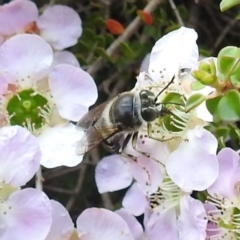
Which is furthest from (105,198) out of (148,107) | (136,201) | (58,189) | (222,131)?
(148,107)

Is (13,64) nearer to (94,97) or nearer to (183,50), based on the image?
(94,97)

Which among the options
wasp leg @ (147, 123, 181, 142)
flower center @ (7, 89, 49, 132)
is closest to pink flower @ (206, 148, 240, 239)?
wasp leg @ (147, 123, 181, 142)

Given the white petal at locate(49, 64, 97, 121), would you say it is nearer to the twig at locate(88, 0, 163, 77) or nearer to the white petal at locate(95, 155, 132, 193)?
the white petal at locate(95, 155, 132, 193)

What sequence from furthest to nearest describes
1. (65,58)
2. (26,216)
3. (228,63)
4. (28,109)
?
(65,58) < (28,109) < (26,216) < (228,63)

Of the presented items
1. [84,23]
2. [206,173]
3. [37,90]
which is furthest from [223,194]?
[84,23]

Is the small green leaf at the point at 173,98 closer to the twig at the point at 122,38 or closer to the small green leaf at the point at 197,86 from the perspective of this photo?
the small green leaf at the point at 197,86

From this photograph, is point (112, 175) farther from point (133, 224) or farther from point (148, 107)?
point (148, 107)
